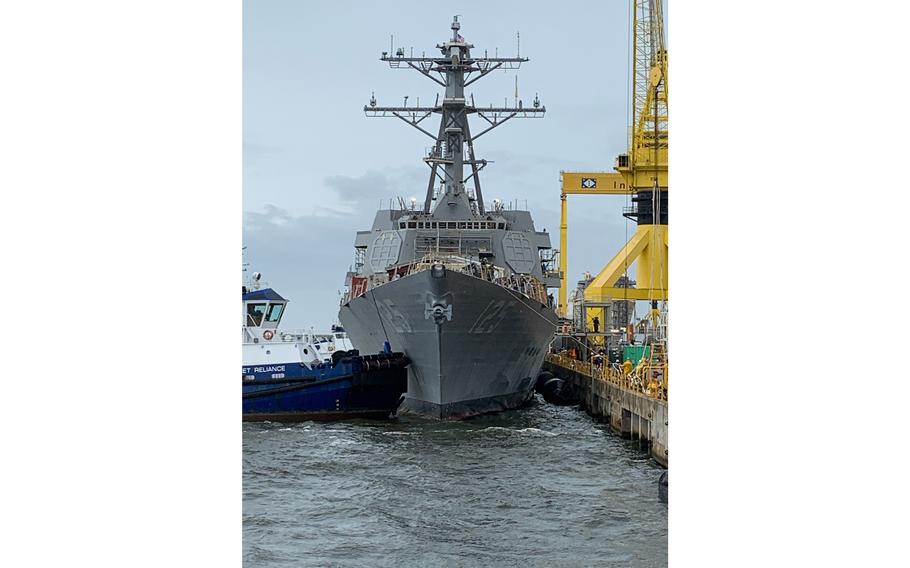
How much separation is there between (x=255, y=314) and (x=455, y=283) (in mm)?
6302

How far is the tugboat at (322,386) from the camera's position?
2133 centimetres

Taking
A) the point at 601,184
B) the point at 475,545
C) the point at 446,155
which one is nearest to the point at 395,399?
the point at 446,155

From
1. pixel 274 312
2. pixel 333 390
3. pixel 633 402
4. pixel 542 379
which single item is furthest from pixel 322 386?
pixel 542 379

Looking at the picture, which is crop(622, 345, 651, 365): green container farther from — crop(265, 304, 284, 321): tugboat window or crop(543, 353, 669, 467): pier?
crop(265, 304, 284, 321): tugboat window

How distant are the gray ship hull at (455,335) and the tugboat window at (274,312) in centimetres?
208

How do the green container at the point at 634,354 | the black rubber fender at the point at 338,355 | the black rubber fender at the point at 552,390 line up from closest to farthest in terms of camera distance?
the black rubber fender at the point at 338,355
the green container at the point at 634,354
the black rubber fender at the point at 552,390

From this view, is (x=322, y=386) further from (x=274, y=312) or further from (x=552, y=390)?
(x=552, y=390)

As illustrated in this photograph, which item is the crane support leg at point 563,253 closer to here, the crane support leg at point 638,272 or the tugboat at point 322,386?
the crane support leg at point 638,272

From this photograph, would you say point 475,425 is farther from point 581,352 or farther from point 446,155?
point 581,352

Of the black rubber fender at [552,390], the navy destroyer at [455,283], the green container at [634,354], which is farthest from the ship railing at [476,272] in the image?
the black rubber fender at [552,390]

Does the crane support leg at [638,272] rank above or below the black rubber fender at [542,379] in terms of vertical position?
above

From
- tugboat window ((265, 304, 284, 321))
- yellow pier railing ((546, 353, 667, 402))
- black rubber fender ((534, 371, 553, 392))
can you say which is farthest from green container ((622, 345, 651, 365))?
tugboat window ((265, 304, 284, 321))

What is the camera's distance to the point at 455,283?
1962 cm
